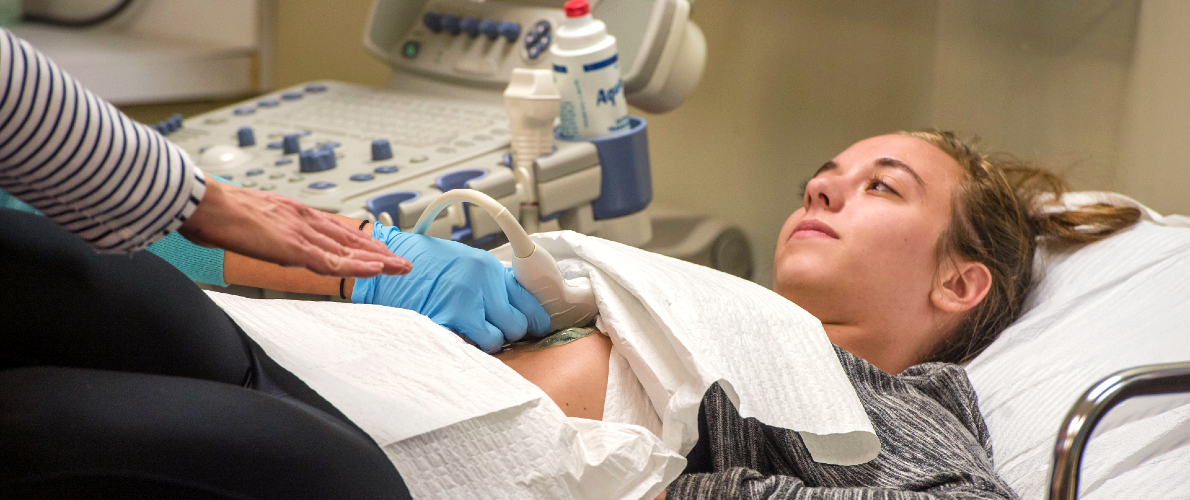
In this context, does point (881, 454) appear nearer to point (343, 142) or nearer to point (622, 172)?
point (622, 172)

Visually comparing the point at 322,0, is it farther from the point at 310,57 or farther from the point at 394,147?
the point at 394,147

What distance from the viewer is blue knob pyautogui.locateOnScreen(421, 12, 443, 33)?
1.81 m

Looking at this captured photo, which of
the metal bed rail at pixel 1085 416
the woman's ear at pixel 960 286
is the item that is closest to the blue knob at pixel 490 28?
the woman's ear at pixel 960 286

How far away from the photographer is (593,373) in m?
0.91

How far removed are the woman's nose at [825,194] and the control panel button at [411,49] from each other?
0.98 m

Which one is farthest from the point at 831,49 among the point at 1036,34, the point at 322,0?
the point at 322,0

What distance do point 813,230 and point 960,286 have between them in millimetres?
241

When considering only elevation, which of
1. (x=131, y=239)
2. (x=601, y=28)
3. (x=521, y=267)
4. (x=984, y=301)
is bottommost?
(x=984, y=301)

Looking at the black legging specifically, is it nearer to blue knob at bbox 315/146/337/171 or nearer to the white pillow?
blue knob at bbox 315/146/337/171

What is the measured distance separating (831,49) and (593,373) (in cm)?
133

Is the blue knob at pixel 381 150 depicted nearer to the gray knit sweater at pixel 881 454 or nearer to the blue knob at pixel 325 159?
the blue knob at pixel 325 159

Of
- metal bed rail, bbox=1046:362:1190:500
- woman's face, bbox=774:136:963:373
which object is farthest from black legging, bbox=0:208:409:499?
woman's face, bbox=774:136:963:373

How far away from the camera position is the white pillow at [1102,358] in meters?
1.01

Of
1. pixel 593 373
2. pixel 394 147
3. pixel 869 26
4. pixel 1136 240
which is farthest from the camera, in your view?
pixel 869 26
